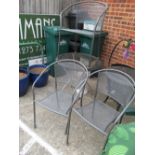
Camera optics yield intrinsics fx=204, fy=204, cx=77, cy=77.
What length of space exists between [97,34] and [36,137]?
78.5 inches

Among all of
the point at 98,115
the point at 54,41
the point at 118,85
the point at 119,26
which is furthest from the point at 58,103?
the point at 119,26

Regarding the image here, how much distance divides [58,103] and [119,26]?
1.94m

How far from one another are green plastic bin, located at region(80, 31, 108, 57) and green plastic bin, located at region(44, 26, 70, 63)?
0.29 metres

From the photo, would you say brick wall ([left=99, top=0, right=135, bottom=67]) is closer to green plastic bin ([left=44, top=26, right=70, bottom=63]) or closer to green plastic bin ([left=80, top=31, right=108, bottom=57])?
green plastic bin ([left=80, top=31, right=108, bottom=57])

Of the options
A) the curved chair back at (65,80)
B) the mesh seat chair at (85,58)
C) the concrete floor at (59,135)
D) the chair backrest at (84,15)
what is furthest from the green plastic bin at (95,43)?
the concrete floor at (59,135)

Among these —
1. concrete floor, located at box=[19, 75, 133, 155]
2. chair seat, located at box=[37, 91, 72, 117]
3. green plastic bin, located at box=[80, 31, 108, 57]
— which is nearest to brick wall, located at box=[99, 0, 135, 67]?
green plastic bin, located at box=[80, 31, 108, 57]

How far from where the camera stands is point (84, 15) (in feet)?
12.1

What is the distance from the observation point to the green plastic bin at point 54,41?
352 centimetres

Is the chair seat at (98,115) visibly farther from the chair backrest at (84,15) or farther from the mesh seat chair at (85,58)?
the chair backrest at (84,15)

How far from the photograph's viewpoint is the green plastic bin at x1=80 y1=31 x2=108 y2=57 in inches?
140

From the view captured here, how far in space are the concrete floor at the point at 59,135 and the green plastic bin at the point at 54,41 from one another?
1.22 m

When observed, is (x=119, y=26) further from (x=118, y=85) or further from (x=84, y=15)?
(x=118, y=85)
